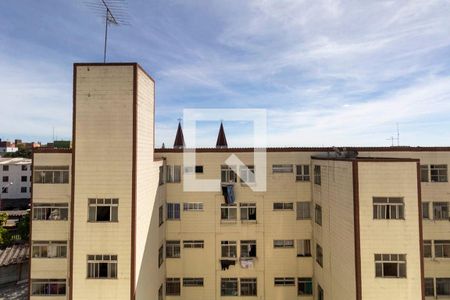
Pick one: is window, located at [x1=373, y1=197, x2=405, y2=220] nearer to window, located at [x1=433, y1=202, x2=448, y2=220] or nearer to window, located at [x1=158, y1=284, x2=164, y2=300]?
window, located at [x1=433, y1=202, x2=448, y2=220]

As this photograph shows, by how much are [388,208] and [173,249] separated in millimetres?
13947

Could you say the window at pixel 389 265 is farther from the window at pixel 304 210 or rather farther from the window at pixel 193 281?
the window at pixel 193 281

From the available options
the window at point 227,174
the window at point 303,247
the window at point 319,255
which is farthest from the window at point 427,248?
the window at point 227,174

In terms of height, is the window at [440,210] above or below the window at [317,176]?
below

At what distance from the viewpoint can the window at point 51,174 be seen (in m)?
16.1

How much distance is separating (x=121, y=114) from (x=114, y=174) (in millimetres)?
2967

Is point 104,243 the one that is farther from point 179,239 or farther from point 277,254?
point 277,254

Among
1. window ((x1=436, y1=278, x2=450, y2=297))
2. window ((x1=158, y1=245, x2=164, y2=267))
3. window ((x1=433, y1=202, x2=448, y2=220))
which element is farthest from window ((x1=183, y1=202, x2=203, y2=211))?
window ((x1=436, y1=278, x2=450, y2=297))

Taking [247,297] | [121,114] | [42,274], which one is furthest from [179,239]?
[121,114]

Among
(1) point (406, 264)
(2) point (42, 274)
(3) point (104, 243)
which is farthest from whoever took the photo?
(2) point (42, 274)

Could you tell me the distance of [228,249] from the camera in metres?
20.1

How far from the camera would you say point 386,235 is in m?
12.9

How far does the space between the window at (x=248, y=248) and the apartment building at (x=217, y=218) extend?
71mm

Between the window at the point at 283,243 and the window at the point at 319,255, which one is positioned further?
the window at the point at 283,243
